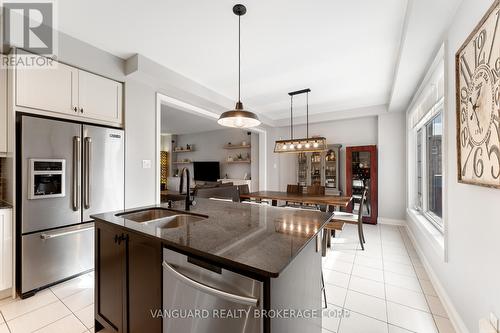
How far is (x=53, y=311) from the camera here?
1.92m

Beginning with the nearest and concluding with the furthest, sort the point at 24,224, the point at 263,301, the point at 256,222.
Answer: the point at 263,301 → the point at 256,222 → the point at 24,224

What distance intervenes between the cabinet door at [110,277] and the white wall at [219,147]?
535cm

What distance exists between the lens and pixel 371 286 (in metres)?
2.31

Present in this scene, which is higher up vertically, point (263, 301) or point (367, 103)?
point (367, 103)

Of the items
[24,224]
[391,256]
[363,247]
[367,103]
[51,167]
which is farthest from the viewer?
[367,103]

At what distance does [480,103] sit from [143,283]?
2.24 metres

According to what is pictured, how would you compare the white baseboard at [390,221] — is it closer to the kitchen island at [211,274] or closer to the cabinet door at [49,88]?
the kitchen island at [211,274]

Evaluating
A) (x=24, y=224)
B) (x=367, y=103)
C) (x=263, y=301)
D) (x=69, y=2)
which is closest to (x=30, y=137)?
(x=24, y=224)

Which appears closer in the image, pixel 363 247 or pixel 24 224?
pixel 24 224

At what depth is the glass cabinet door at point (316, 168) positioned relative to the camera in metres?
5.38

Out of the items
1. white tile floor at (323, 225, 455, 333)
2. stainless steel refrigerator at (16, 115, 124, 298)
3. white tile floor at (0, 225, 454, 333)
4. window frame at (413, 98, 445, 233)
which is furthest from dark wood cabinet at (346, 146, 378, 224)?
stainless steel refrigerator at (16, 115, 124, 298)

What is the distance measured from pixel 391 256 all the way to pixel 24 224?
4282 mm

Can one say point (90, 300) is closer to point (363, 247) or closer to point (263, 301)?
point (263, 301)

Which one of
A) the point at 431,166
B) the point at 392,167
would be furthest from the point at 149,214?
the point at 392,167
